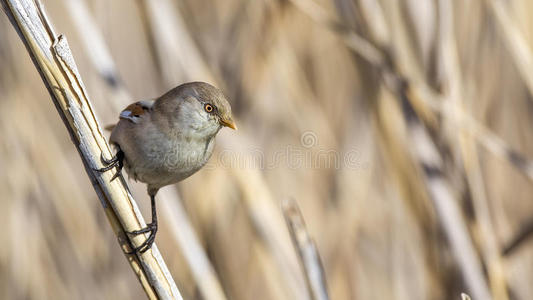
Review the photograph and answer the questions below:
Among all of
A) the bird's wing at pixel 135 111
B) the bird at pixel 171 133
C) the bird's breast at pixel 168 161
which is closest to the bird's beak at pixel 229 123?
the bird at pixel 171 133

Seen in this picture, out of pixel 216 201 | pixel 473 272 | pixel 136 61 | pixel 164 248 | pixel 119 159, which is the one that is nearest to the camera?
pixel 119 159

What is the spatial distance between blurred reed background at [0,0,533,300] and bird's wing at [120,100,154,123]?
0.15 metres

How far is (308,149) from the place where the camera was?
2.45 meters

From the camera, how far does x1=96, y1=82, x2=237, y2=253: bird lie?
5.02 feet

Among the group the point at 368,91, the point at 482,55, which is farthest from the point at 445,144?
the point at 482,55

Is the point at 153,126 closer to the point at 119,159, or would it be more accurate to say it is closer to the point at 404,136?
the point at 119,159

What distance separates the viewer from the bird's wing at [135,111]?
161 centimetres

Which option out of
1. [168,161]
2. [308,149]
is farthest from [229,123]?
[308,149]

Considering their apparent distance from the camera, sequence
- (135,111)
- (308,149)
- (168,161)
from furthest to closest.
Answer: (308,149) < (135,111) < (168,161)

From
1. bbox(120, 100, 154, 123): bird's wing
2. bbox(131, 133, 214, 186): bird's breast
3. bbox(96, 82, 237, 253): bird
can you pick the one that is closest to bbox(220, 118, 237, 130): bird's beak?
bbox(96, 82, 237, 253): bird

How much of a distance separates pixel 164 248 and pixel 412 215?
97cm

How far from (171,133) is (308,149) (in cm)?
→ 99

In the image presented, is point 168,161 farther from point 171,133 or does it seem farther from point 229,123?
point 229,123

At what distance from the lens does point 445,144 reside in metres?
1.82
